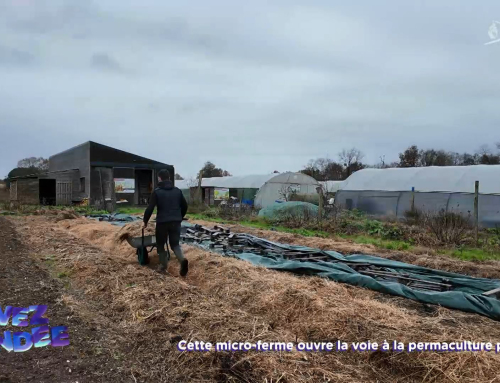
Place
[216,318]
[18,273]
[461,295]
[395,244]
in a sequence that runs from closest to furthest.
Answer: [216,318] → [461,295] → [18,273] → [395,244]

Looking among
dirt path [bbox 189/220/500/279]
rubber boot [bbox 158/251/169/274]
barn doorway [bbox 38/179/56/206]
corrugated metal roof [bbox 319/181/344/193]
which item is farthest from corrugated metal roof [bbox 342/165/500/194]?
barn doorway [bbox 38/179/56/206]

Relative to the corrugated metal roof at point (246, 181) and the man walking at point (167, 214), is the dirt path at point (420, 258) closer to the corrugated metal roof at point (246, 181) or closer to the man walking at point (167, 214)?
the man walking at point (167, 214)

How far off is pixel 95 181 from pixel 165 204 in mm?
24812

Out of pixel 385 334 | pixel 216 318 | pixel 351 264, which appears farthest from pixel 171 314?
pixel 351 264

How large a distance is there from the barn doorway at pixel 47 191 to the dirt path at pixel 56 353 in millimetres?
26868

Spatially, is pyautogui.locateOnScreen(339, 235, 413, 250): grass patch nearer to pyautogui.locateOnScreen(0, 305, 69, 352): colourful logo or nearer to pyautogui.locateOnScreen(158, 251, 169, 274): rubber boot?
pyautogui.locateOnScreen(158, 251, 169, 274): rubber boot

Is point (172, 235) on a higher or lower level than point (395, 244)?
Answer: higher

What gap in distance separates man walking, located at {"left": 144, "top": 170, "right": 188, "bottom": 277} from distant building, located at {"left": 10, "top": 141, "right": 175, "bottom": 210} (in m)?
22.4

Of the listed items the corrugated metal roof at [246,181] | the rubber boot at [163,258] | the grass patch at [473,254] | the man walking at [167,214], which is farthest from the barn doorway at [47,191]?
the grass patch at [473,254]

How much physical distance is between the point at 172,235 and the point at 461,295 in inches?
177

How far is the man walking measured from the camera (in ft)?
22.6

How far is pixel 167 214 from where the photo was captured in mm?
6906

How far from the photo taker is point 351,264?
7699 mm

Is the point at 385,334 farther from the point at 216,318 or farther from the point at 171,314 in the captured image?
the point at 171,314
